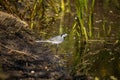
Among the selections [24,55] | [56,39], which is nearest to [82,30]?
[56,39]

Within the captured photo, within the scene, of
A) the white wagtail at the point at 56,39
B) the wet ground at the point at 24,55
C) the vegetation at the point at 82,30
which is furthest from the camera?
the white wagtail at the point at 56,39

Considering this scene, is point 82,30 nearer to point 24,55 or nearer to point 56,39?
point 56,39

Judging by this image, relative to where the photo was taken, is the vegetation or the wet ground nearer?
the wet ground

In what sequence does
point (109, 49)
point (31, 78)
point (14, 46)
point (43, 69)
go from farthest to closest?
point (109, 49)
point (14, 46)
point (43, 69)
point (31, 78)

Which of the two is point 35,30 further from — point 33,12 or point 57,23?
point 57,23

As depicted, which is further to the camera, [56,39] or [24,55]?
[56,39]

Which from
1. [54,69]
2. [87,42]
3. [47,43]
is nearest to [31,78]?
[54,69]

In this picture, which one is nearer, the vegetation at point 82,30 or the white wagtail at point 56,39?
the vegetation at point 82,30

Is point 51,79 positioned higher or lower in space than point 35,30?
lower

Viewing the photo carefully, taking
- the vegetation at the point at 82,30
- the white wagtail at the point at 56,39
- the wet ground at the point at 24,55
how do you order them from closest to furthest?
the wet ground at the point at 24,55 → the vegetation at the point at 82,30 → the white wagtail at the point at 56,39

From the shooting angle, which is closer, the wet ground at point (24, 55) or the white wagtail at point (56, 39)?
the wet ground at point (24, 55)

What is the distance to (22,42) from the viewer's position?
6.59 feet

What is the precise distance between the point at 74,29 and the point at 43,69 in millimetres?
861

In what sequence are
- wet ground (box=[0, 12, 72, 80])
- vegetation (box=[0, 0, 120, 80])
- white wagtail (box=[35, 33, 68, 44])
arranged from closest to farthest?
1. wet ground (box=[0, 12, 72, 80])
2. vegetation (box=[0, 0, 120, 80])
3. white wagtail (box=[35, 33, 68, 44])
